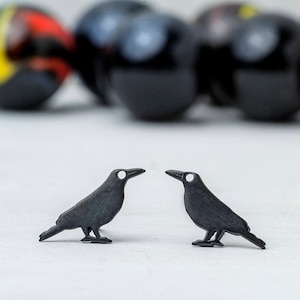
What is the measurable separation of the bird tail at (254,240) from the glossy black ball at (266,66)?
70cm

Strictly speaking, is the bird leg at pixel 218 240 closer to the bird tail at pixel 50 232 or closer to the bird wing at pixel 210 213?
the bird wing at pixel 210 213

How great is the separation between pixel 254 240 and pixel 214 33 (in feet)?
3.01

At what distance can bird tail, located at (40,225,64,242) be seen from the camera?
822mm

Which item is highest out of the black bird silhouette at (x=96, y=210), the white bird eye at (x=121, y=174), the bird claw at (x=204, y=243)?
the white bird eye at (x=121, y=174)

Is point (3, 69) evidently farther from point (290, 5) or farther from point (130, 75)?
point (290, 5)

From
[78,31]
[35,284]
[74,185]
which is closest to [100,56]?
[78,31]

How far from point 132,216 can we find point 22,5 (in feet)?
2.80

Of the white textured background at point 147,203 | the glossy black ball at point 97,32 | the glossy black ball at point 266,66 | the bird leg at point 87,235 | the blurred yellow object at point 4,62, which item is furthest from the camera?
the glossy black ball at point 97,32

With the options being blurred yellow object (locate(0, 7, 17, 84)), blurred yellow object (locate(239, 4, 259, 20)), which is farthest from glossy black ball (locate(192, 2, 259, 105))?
blurred yellow object (locate(0, 7, 17, 84))

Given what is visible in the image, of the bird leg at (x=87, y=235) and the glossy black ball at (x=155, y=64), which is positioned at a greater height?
the glossy black ball at (x=155, y=64)

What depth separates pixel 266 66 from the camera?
1.50 meters

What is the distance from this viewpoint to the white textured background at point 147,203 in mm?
730

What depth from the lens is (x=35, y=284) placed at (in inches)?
28.4

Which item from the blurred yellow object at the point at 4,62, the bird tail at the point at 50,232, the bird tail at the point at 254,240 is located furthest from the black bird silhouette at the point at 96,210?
the blurred yellow object at the point at 4,62
